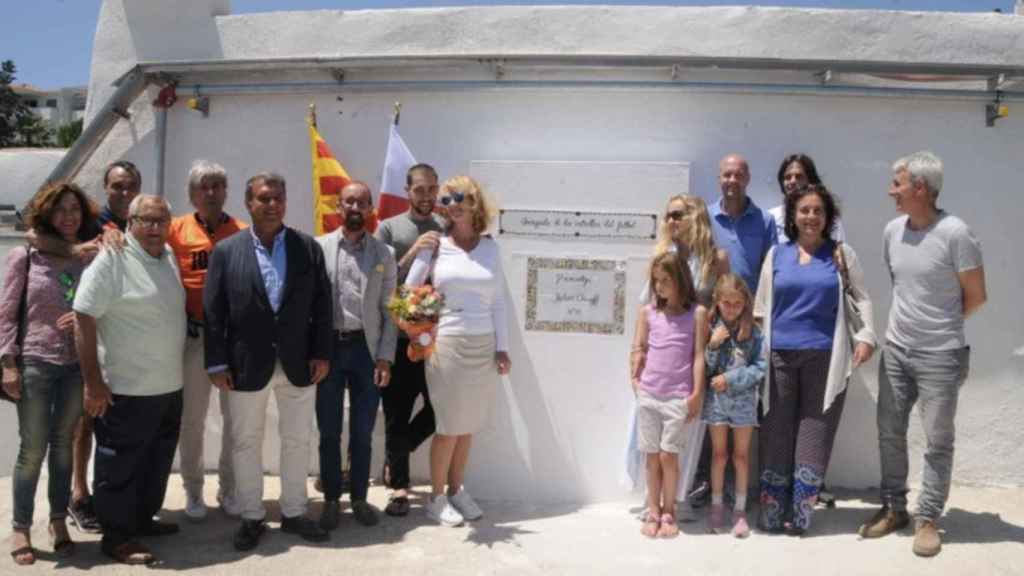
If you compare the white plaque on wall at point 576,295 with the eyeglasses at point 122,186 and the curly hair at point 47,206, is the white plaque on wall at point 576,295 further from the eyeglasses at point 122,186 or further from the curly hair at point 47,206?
the curly hair at point 47,206

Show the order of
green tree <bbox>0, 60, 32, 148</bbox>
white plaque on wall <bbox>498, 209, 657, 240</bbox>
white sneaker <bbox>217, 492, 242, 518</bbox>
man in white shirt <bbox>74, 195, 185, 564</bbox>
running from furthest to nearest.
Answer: green tree <bbox>0, 60, 32, 148</bbox> → white plaque on wall <bbox>498, 209, 657, 240</bbox> → white sneaker <bbox>217, 492, 242, 518</bbox> → man in white shirt <bbox>74, 195, 185, 564</bbox>

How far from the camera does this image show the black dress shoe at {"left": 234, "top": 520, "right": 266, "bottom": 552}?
13.7 feet

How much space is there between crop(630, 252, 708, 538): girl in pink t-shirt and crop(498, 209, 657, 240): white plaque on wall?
0.59 m

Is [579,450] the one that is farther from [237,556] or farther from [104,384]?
[104,384]

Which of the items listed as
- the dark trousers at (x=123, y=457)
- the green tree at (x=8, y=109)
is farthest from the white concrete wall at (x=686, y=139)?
the green tree at (x=8, y=109)

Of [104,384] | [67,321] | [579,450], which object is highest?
[67,321]

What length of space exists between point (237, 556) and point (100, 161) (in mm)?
3308

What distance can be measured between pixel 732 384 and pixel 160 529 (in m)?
3.35

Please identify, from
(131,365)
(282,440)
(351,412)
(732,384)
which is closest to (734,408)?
(732,384)

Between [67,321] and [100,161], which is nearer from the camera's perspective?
[67,321]

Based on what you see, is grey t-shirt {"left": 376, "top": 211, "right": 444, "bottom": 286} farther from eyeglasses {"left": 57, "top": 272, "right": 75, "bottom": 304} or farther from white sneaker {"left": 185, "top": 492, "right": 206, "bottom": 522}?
white sneaker {"left": 185, "top": 492, "right": 206, "bottom": 522}

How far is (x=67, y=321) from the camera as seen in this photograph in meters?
3.98

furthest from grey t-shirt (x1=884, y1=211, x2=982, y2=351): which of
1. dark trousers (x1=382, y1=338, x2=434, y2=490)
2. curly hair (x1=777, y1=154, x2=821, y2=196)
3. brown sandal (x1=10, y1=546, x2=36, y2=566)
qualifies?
brown sandal (x1=10, y1=546, x2=36, y2=566)

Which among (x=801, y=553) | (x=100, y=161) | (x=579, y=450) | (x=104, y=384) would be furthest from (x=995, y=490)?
(x=100, y=161)
